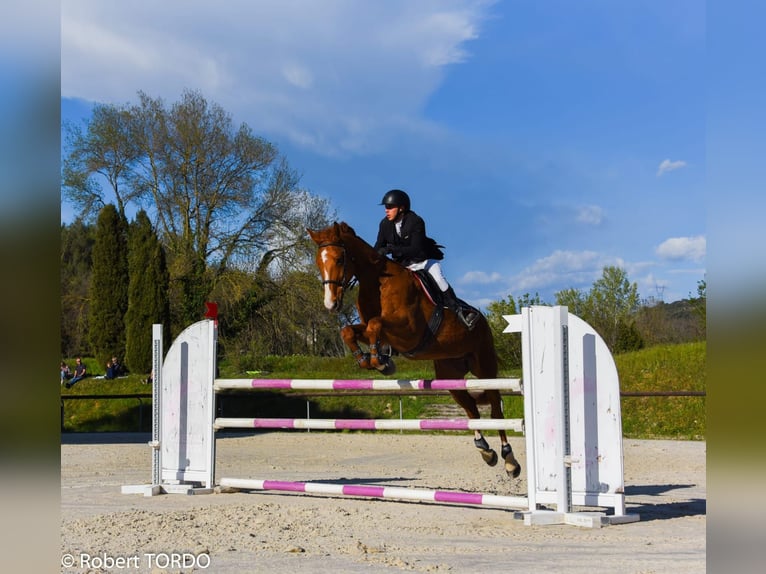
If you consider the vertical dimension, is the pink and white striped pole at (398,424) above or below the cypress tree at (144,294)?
below

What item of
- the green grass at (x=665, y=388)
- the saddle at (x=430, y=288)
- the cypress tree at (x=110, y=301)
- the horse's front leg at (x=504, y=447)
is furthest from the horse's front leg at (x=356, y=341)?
the cypress tree at (x=110, y=301)

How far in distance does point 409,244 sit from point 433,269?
0.28 metres

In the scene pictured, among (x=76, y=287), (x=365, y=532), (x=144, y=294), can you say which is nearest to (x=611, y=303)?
(x=144, y=294)

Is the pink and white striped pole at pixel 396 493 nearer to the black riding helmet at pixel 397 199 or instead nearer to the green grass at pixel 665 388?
the black riding helmet at pixel 397 199

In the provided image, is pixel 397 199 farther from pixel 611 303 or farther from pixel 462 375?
pixel 611 303

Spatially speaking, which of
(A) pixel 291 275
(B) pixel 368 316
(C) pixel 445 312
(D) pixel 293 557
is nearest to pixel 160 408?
(B) pixel 368 316

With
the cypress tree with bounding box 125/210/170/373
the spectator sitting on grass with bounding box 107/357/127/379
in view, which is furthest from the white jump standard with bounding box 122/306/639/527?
the cypress tree with bounding box 125/210/170/373

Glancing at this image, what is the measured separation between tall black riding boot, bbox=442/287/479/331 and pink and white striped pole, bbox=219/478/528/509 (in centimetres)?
136

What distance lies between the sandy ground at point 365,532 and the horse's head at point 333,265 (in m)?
1.55

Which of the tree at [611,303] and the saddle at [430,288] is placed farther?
the tree at [611,303]

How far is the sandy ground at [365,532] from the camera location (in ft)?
12.7

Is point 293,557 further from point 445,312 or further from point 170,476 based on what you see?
point 170,476

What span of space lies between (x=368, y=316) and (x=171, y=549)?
7.80 ft

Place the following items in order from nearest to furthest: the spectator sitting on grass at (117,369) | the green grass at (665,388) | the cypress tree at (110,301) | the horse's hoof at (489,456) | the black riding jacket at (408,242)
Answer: the black riding jacket at (408,242), the horse's hoof at (489,456), the green grass at (665,388), the spectator sitting on grass at (117,369), the cypress tree at (110,301)
